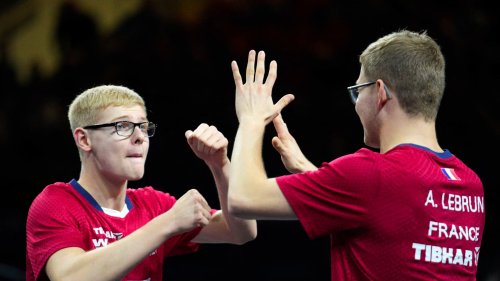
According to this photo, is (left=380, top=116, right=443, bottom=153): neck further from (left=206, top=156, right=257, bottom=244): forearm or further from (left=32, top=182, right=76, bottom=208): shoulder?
(left=32, top=182, right=76, bottom=208): shoulder

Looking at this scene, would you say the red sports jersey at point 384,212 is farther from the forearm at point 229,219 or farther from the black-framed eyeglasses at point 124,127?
the black-framed eyeglasses at point 124,127

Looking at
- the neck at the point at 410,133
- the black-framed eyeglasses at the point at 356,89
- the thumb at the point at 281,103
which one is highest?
the black-framed eyeglasses at the point at 356,89

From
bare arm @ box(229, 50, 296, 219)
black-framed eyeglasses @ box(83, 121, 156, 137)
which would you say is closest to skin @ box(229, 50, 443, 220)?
bare arm @ box(229, 50, 296, 219)

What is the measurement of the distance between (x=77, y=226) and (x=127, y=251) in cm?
45

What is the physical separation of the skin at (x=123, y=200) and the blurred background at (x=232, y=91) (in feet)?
7.12

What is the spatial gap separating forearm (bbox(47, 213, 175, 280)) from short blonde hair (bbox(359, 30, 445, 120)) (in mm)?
1182

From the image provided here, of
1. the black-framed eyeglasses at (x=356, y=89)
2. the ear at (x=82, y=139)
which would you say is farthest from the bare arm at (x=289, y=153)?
the ear at (x=82, y=139)

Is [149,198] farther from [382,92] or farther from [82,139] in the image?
[382,92]

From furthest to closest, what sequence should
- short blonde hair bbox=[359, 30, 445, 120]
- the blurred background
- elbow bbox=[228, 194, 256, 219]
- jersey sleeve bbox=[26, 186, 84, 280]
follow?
the blurred background → jersey sleeve bbox=[26, 186, 84, 280] → short blonde hair bbox=[359, 30, 445, 120] → elbow bbox=[228, 194, 256, 219]

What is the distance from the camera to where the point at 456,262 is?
3.38 m

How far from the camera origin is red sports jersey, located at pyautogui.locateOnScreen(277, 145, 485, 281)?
3279 millimetres

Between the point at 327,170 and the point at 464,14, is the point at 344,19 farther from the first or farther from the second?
the point at 327,170

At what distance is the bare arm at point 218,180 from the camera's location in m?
3.89

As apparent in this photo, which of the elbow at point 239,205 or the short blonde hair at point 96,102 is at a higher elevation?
the short blonde hair at point 96,102
